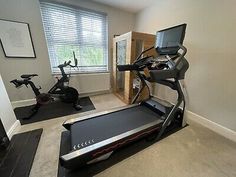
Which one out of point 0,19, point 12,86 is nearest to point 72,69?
point 12,86

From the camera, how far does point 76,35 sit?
3064mm

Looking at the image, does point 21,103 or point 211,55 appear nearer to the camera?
point 211,55

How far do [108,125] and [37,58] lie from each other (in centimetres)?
242

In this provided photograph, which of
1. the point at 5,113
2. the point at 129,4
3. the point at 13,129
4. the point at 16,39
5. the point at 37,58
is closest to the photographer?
the point at 5,113

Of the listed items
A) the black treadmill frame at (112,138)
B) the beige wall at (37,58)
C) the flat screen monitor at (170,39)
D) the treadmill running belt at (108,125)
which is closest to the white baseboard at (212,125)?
the black treadmill frame at (112,138)

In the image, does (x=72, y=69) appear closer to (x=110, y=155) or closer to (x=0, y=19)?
(x=0, y=19)

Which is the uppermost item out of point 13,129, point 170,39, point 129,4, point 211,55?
point 129,4

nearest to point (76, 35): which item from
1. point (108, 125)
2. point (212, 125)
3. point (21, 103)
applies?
point (21, 103)

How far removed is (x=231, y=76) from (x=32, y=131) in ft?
10.8

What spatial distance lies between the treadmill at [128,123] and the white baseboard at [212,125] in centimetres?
46

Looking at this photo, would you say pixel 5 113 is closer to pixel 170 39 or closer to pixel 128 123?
pixel 128 123

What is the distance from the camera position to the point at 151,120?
1.85 meters

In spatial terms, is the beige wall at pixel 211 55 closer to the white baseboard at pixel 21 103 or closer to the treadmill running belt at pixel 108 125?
the treadmill running belt at pixel 108 125

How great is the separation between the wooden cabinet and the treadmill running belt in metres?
0.82
